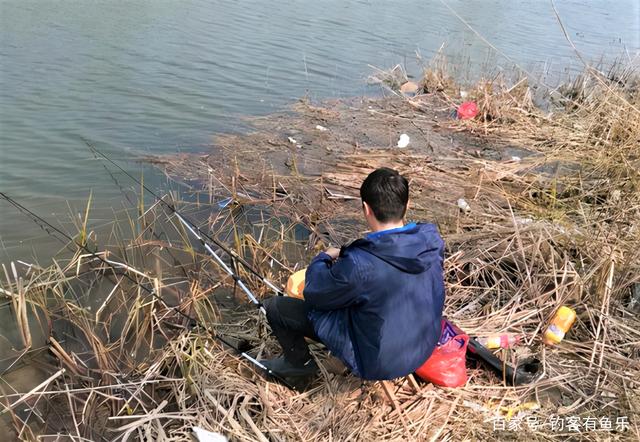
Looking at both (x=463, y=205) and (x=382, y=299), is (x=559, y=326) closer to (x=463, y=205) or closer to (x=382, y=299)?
(x=382, y=299)

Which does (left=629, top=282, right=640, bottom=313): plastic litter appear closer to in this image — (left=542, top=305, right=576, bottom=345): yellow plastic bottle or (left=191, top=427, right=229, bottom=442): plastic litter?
(left=542, top=305, right=576, bottom=345): yellow plastic bottle

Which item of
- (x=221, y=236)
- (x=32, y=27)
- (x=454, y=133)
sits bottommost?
(x=221, y=236)

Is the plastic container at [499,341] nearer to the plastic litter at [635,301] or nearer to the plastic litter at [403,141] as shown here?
the plastic litter at [635,301]

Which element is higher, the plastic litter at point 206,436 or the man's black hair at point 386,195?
the man's black hair at point 386,195

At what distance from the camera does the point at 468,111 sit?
30.6ft

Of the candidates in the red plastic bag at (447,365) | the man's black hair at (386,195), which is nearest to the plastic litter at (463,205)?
the red plastic bag at (447,365)

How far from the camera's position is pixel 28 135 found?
22.6 ft

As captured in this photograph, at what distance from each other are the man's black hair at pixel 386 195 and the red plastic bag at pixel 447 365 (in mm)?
1111

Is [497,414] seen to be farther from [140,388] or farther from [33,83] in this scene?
[33,83]

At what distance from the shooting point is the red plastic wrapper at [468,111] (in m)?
9.29

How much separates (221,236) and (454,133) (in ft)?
17.4

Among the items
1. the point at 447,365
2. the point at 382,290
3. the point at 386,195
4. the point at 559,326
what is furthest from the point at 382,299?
the point at 559,326

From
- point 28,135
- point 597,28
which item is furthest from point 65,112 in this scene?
point 597,28

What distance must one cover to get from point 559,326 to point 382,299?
1.80m
